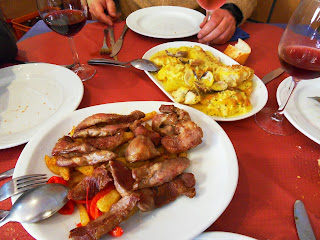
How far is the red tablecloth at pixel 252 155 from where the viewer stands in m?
0.95

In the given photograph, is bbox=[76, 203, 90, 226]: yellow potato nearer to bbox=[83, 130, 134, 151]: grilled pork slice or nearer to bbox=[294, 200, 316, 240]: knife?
bbox=[83, 130, 134, 151]: grilled pork slice

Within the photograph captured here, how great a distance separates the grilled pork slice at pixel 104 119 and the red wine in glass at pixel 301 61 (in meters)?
0.82

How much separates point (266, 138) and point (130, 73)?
1.08 m

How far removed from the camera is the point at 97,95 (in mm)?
1607

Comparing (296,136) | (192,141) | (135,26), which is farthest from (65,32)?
(296,136)

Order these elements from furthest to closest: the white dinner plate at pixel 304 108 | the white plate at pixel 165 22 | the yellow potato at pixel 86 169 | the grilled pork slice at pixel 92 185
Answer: the white plate at pixel 165 22 < the white dinner plate at pixel 304 108 < the yellow potato at pixel 86 169 < the grilled pork slice at pixel 92 185

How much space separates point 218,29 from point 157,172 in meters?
1.61

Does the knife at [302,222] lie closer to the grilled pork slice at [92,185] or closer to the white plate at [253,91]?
the white plate at [253,91]

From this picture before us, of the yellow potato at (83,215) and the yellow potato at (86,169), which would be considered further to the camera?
the yellow potato at (86,169)

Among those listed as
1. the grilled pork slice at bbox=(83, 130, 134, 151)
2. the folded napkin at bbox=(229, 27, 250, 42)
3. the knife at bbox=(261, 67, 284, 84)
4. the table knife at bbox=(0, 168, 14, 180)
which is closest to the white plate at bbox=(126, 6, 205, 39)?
the folded napkin at bbox=(229, 27, 250, 42)

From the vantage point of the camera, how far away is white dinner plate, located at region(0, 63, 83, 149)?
1.27 m

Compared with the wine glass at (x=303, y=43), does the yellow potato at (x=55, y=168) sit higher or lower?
lower

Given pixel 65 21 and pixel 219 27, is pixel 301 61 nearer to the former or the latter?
pixel 219 27

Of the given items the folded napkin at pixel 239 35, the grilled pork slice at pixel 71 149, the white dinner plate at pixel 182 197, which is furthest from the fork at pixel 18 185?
the folded napkin at pixel 239 35
